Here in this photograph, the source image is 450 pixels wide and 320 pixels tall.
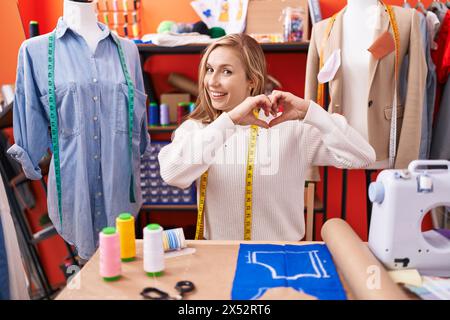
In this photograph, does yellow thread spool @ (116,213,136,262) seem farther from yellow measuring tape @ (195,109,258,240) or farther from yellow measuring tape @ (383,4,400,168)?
yellow measuring tape @ (383,4,400,168)

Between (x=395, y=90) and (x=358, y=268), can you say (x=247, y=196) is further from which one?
(x=395, y=90)

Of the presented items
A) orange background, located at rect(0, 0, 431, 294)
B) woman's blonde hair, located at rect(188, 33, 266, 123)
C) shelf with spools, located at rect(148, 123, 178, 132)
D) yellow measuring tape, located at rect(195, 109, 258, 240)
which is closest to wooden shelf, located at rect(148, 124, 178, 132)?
shelf with spools, located at rect(148, 123, 178, 132)

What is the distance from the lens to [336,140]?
5.19ft

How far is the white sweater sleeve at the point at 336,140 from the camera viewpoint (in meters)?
1.57

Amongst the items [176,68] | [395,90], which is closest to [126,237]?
[395,90]

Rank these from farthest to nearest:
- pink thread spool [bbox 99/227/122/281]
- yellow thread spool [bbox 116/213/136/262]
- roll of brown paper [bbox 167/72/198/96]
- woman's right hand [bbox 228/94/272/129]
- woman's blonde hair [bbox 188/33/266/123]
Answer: roll of brown paper [bbox 167/72/198/96] → woman's blonde hair [bbox 188/33/266/123] → woman's right hand [bbox 228/94/272/129] → yellow thread spool [bbox 116/213/136/262] → pink thread spool [bbox 99/227/122/281]

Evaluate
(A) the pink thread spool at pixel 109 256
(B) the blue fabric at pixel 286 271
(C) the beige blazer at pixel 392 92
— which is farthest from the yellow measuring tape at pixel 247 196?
(C) the beige blazer at pixel 392 92

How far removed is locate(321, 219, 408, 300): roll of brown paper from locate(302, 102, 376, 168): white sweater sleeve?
0.37 meters

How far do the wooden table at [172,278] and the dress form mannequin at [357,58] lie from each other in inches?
51.9

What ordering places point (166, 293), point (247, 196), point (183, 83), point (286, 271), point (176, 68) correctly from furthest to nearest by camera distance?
point (176, 68)
point (183, 83)
point (247, 196)
point (286, 271)
point (166, 293)

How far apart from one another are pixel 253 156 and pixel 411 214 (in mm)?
713

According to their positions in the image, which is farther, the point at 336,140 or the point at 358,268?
the point at 336,140

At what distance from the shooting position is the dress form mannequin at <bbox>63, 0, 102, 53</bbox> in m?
1.97

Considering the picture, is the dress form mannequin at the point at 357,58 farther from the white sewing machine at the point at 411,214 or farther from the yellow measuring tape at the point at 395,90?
the white sewing machine at the point at 411,214
